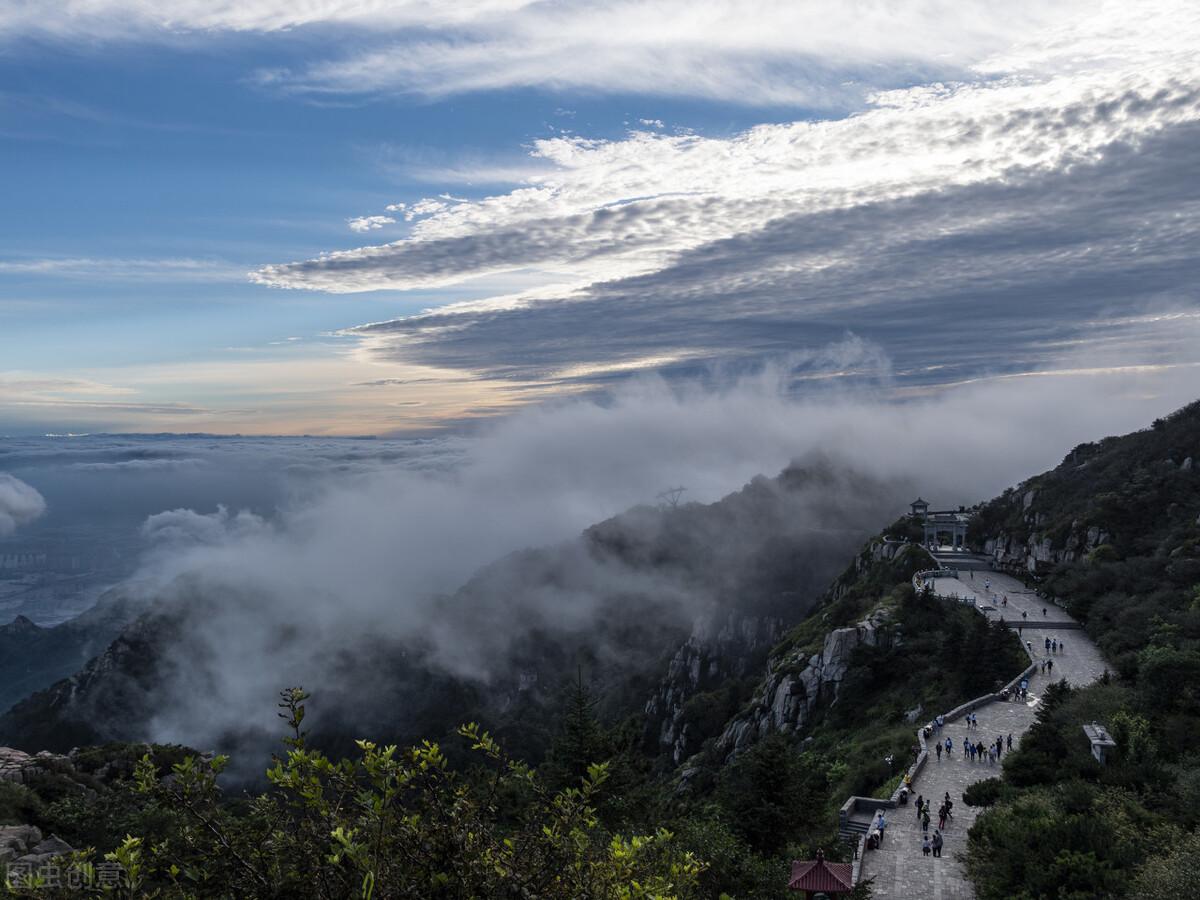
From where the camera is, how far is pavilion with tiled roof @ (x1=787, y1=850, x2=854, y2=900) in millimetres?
16656

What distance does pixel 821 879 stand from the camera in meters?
16.8

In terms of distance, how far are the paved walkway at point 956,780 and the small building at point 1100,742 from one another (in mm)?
4100

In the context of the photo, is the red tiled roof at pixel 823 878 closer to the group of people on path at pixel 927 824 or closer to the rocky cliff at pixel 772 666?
the group of people on path at pixel 927 824

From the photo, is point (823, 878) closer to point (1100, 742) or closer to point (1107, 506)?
point (1100, 742)

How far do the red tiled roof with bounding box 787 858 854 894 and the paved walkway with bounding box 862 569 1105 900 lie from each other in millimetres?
4432

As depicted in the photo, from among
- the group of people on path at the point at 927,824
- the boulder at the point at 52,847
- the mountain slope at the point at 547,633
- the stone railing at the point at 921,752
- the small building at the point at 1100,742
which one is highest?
the boulder at the point at 52,847

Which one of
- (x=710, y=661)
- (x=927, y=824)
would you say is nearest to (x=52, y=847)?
(x=927, y=824)

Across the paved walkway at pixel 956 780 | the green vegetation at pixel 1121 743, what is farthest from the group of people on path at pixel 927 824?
the green vegetation at pixel 1121 743

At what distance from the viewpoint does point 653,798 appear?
31.4m

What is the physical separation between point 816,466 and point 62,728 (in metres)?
157

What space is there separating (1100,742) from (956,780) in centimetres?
537

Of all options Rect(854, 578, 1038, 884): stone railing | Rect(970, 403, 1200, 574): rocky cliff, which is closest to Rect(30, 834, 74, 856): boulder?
Rect(854, 578, 1038, 884): stone railing

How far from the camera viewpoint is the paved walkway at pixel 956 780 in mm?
20688

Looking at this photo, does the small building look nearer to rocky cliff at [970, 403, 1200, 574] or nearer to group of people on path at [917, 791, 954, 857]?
group of people on path at [917, 791, 954, 857]
